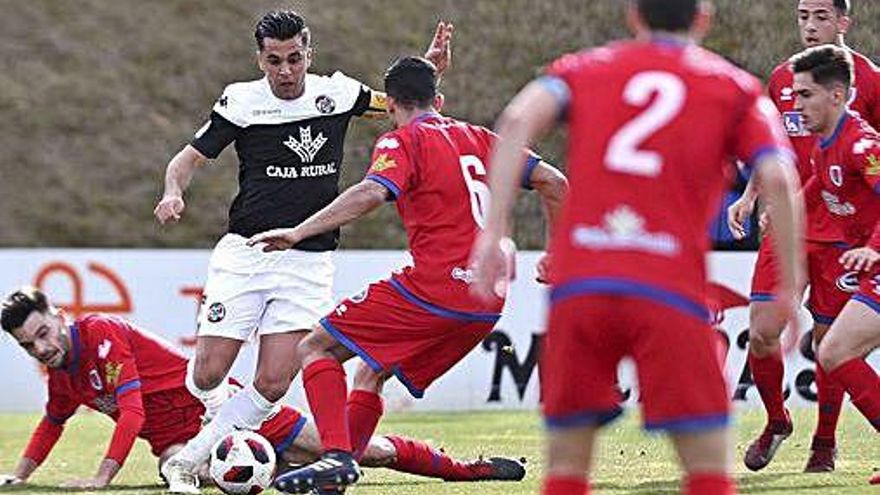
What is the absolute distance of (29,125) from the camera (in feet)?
75.0

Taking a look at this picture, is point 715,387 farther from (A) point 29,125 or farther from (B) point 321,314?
(A) point 29,125

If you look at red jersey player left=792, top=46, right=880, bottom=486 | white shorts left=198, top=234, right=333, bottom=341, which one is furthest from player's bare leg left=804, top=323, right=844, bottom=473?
white shorts left=198, top=234, right=333, bottom=341

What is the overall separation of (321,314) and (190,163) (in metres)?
0.90

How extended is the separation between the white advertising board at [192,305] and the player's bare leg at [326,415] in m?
7.93

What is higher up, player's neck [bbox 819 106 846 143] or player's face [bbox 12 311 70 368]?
player's neck [bbox 819 106 846 143]

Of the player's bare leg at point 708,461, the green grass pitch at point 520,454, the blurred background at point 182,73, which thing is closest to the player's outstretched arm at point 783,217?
the player's bare leg at point 708,461

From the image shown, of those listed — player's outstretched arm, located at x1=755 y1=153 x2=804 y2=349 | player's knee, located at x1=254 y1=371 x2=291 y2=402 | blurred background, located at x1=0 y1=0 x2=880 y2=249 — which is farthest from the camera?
blurred background, located at x1=0 y1=0 x2=880 y2=249

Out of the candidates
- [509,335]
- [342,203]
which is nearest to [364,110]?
[342,203]

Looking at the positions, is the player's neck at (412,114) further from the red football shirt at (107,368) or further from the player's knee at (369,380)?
the red football shirt at (107,368)

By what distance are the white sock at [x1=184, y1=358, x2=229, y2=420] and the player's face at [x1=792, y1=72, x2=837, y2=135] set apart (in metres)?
2.81

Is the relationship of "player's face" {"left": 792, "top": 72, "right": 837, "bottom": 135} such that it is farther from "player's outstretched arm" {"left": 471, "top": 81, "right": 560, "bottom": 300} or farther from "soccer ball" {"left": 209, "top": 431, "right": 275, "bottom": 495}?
"player's outstretched arm" {"left": 471, "top": 81, "right": 560, "bottom": 300}

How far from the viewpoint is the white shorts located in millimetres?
8406

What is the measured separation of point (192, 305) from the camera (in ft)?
51.5

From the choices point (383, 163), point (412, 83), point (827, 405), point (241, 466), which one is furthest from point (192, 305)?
point (383, 163)
